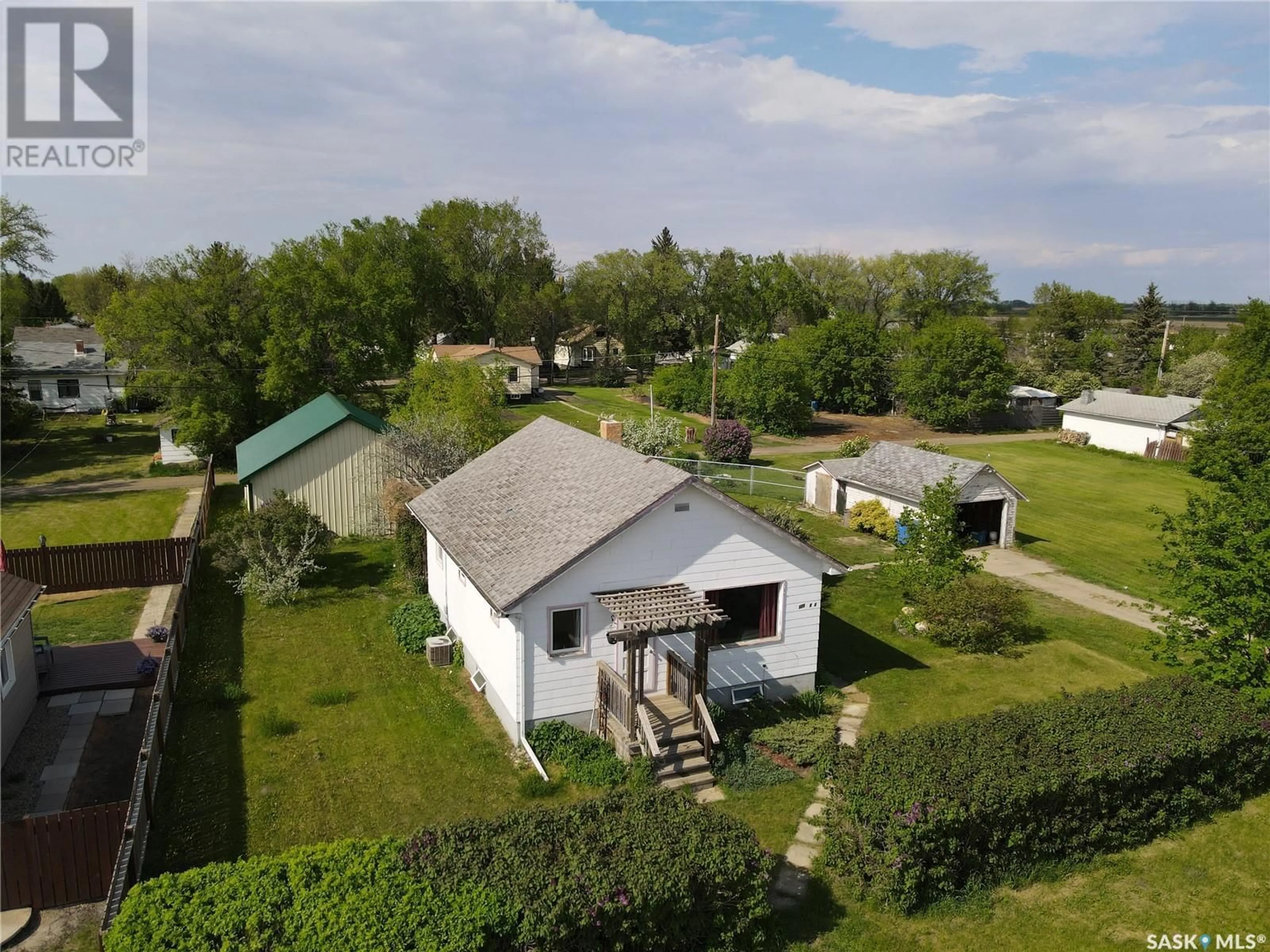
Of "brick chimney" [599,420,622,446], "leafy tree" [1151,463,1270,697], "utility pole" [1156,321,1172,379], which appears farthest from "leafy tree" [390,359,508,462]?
"utility pole" [1156,321,1172,379]

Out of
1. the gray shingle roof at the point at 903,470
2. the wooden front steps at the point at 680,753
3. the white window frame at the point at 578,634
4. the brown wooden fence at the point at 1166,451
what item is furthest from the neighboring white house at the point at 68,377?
the brown wooden fence at the point at 1166,451

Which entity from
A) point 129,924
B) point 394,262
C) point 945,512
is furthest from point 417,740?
point 394,262

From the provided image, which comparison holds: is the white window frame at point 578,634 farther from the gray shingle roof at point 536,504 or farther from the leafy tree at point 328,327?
the leafy tree at point 328,327

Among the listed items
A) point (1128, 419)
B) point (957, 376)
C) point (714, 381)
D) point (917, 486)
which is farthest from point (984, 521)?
point (957, 376)

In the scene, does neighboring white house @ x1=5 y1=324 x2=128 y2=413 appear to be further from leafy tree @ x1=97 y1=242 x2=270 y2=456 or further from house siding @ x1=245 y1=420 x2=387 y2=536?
house siding @ x1=245 y1=420 x2=387 y2=536

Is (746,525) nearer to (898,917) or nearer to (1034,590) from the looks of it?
(898,917)
